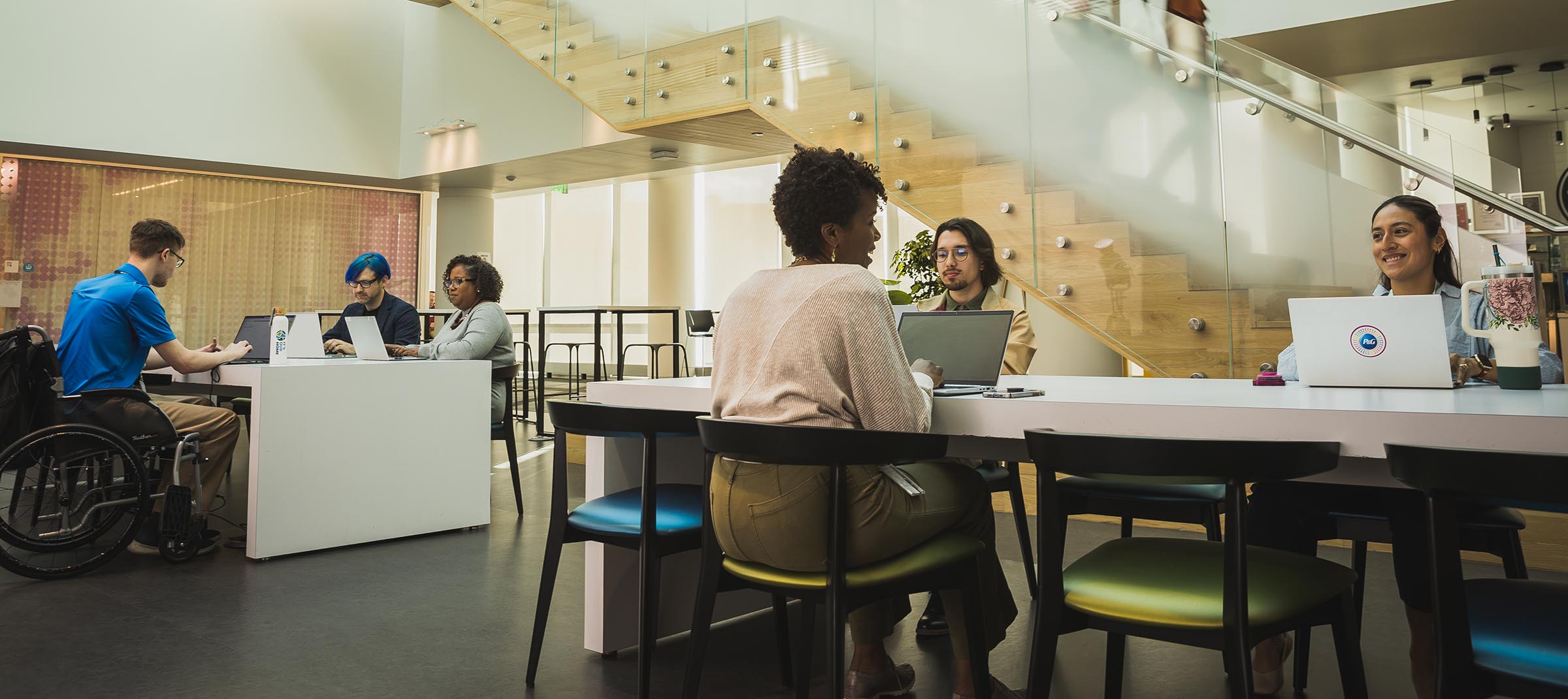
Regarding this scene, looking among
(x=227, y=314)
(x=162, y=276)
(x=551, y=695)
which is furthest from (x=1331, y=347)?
(x=227, y=314)

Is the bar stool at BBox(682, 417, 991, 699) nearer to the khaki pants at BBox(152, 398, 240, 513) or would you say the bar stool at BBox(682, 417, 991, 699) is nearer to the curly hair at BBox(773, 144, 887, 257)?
the curly hair at BBox(773, 144, 887, 257)

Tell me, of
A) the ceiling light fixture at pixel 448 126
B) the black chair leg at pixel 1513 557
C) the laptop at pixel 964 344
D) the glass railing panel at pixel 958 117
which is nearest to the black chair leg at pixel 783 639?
the laptop at pixel 964 344

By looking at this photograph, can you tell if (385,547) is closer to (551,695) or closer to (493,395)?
(493,395)

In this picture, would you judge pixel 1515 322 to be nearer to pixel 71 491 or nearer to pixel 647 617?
pixel 647 617

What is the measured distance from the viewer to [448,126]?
942 centimetres

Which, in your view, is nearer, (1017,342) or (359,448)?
(1017,342)

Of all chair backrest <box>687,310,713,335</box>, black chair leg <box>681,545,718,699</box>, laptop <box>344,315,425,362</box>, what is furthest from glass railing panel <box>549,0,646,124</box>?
black chair leg <box>681,545,718,699</box>

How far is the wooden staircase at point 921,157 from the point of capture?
13.1 feet

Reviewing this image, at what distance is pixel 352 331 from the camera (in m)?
4.23

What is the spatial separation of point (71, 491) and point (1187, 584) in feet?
12.1

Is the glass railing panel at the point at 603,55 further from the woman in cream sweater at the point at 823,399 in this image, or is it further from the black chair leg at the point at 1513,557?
the black chair leg at the point at 1513,557

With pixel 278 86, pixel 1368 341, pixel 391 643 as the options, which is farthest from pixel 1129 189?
pixel 278 86

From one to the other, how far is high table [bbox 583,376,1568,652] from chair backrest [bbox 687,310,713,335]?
6.05m

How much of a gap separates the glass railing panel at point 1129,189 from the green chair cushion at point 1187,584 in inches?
97.9
